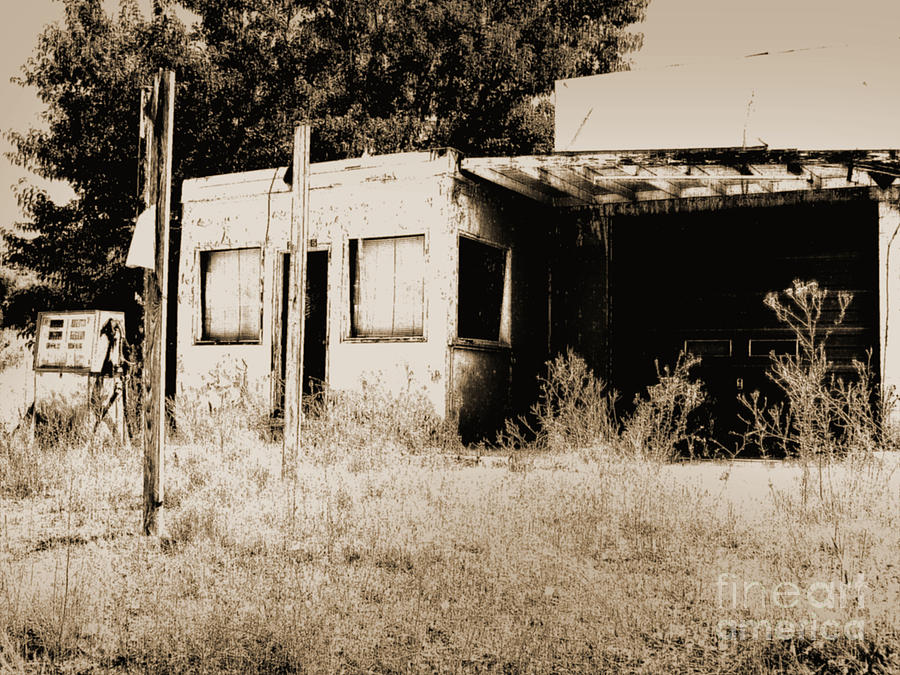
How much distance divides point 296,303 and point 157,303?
1325 millimetres

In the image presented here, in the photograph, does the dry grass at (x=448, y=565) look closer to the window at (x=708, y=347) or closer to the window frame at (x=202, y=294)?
the window at (x=708, y=347)

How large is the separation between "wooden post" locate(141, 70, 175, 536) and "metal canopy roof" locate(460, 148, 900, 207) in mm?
4721

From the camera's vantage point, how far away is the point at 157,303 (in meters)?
6.38

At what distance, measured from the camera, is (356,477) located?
830 centimetres

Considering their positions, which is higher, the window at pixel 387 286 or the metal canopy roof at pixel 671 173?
the metal canopy roof at pixel 671 173

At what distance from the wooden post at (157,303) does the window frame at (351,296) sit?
4.60 meters

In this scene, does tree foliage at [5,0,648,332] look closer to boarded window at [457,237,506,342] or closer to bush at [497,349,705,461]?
boarded window at [457,237,506,342]

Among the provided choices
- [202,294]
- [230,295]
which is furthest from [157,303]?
[202,294]

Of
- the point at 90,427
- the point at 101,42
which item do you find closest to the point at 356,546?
the point at 90,427

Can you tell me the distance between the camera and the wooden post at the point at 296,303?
7254mm

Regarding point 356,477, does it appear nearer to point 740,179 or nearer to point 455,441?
point 455,441

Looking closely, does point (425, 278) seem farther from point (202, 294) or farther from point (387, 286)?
point (202, 294)

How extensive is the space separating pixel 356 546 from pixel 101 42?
14.9 m

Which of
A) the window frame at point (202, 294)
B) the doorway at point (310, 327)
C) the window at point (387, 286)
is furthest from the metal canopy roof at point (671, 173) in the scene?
the window frame at point (202, 294)
